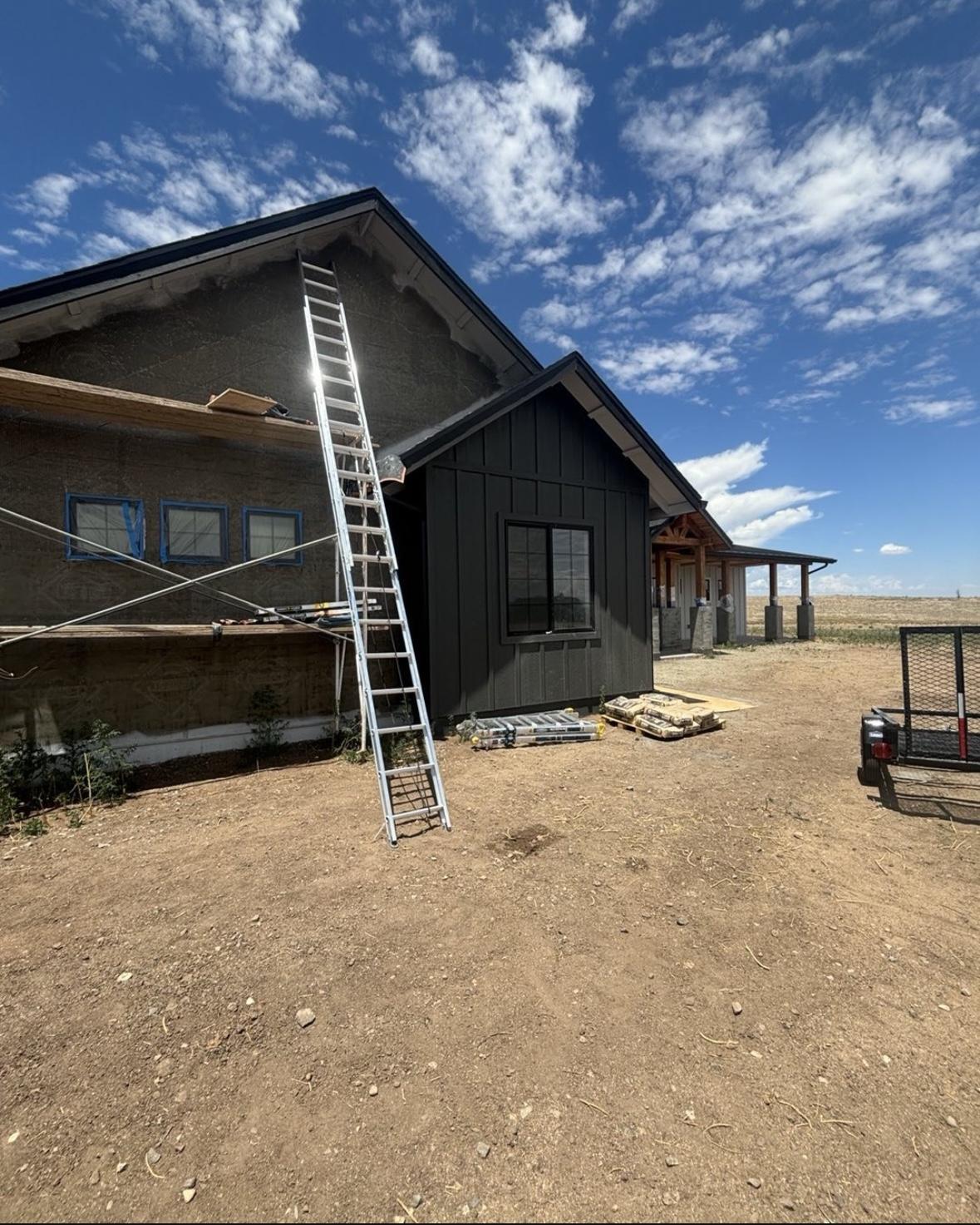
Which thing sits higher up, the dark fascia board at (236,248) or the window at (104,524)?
the dark fascia board at (236,248)

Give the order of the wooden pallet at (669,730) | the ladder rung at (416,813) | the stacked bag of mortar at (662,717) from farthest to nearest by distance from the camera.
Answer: the stacked bag of mortar at (662,717), the wooden pallet at (669,730), the ladder rung at (416,813)

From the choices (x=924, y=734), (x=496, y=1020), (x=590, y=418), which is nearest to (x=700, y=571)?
(x=590, y=418)

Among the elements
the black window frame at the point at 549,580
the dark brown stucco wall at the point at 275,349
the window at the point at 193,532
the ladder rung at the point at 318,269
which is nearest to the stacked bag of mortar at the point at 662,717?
the black window frame at the point at 549,580

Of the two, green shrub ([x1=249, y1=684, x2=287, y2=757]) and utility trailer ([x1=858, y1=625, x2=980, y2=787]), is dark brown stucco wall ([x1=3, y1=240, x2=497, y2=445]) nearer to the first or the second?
green shrub ([x1=249, y1=684, x2=287, y2=757])

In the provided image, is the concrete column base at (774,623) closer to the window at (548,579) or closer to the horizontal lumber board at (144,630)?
the window at (548,579)

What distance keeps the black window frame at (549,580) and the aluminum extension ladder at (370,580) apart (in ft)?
5.65

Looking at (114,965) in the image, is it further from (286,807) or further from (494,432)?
(494,432)

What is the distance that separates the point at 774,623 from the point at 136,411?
23484mm

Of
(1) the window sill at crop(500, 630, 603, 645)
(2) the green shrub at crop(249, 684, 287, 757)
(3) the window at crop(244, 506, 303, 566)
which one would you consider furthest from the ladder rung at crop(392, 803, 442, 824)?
(3) the window at crop(244, 506, 303, 566)

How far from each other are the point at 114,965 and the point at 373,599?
529cm

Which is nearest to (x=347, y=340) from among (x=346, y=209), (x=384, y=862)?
(x=346, y=209)

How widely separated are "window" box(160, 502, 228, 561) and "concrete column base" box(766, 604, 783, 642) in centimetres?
2186

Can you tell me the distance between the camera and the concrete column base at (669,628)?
1955cm

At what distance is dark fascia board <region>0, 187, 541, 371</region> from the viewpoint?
6.03 m
